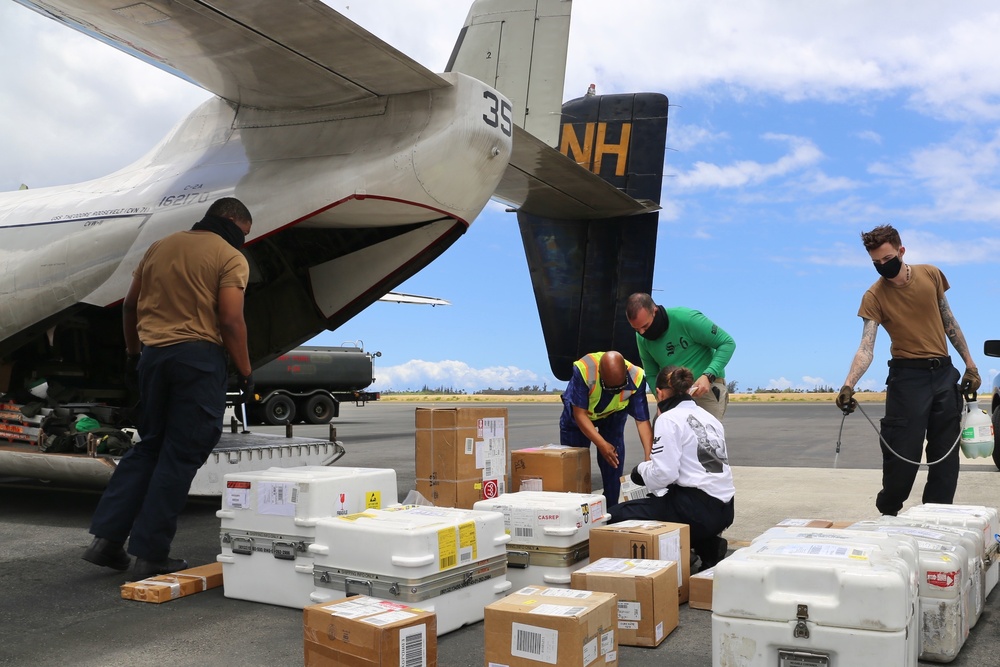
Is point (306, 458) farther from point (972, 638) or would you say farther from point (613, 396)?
point (972, 638)

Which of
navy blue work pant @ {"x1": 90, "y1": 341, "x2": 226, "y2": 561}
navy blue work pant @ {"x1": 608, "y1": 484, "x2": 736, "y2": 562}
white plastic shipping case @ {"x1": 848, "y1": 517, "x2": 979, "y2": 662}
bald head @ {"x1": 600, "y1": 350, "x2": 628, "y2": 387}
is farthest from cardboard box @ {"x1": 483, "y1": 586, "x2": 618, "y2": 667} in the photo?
bald head @ {"x1": 600, "y1": 350, "x2": 628, "y2": 387}

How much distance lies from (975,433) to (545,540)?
9.57 ft

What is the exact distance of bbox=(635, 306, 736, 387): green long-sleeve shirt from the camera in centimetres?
582

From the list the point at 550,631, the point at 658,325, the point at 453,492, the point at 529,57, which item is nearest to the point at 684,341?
the point at 658,325

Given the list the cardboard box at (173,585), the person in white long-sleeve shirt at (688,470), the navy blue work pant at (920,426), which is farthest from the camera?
the navy blue work pant at (920,426)

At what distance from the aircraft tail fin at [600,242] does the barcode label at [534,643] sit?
7.28 meters

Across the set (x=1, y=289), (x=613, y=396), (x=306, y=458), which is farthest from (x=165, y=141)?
(x=613, y=396)

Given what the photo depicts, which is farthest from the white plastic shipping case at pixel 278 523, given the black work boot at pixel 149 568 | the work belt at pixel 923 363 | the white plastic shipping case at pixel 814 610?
the work belt at pixel 923 363

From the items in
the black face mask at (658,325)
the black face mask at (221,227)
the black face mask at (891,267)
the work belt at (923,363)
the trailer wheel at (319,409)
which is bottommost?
the trailer wheel at (319,409)

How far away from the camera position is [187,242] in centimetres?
452

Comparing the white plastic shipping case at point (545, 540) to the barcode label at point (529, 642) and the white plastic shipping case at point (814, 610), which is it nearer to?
the barcode label at point (529, 642)

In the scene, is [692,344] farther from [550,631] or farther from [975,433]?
[550,631]

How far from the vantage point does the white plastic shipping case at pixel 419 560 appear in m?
3.23

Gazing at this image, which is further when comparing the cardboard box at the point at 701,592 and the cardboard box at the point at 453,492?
the cardboard box at the point at 453,492
